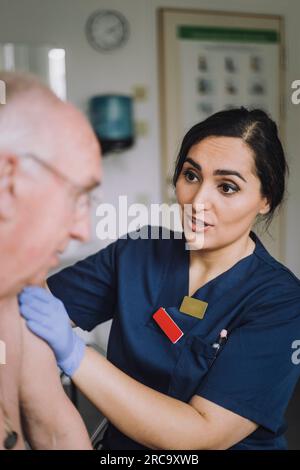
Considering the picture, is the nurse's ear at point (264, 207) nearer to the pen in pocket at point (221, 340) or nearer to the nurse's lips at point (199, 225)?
the nurse's lips at point (199, 225)

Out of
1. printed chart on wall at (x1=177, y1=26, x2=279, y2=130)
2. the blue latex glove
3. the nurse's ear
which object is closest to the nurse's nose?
the nurse's ear

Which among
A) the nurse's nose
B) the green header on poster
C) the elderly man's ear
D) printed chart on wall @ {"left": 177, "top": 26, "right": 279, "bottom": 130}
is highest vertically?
the green header on poster

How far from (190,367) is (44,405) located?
0.27 m

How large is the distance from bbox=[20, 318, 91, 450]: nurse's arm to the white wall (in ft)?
4.44

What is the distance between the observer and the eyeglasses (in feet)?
1.38

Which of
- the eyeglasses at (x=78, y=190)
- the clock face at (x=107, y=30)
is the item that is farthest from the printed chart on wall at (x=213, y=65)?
the eyeglasses at (x=78, y=190)

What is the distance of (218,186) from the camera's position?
0.78 metres

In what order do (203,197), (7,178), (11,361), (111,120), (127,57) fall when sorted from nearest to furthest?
(7,178) < (11,361) < (203,197) < (111,120) < (127,57)

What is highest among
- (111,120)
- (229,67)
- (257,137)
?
(229,67)

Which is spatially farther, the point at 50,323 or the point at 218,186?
the point at 218,186

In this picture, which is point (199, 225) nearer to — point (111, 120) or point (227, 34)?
point (111, 120)

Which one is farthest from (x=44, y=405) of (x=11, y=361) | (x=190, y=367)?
(x=190, y=367)

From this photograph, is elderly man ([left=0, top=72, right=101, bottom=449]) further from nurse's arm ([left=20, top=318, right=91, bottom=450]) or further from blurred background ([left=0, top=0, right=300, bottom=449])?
blurred background ([left=0, top=0, right=300, bottom=449])
